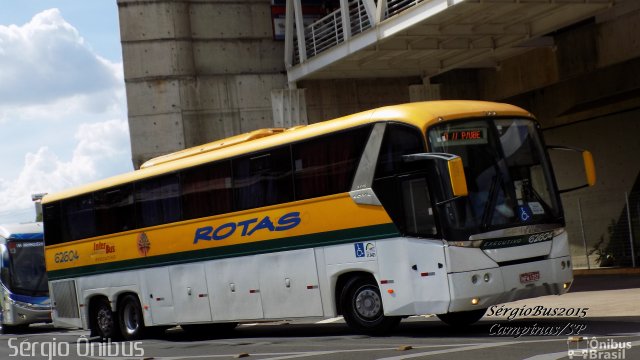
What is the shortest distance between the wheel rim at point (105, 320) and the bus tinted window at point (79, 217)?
64.6 inches

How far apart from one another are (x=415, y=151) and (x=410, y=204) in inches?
30.0

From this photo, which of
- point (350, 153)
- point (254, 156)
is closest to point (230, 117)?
point (254, 156)

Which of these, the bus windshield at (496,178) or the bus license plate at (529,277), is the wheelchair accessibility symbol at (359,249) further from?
the bus license plate at (529,277)

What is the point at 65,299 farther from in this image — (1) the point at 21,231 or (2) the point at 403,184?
(2) the point at 403,184

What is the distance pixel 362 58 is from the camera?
27.6 metres

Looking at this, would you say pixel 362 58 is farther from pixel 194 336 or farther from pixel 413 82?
pixel 194 336

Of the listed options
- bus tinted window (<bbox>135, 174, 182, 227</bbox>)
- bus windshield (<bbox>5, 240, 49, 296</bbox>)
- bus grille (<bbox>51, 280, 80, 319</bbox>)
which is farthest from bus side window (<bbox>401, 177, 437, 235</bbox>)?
bus windshield (<bbox>5, 240, 49, 296</bbox>)

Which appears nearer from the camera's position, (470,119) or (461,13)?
(470,119)

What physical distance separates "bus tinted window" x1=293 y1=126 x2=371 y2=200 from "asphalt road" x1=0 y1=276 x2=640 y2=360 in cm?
238

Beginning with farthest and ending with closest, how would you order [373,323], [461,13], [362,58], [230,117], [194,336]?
[230,117] < [362,58] < [461,13] < [194,336] < [373,323]

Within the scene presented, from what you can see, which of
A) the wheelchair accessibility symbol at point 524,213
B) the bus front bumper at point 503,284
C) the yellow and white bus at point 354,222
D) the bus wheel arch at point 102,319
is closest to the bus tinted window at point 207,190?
the yellow and white bus at point 354,222

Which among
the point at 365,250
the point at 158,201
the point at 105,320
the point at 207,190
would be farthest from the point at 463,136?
the point at 105,320

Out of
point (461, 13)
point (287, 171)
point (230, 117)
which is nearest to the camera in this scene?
point (287, 171)

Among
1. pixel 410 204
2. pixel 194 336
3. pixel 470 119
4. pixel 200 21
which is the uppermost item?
pixel 200 21
